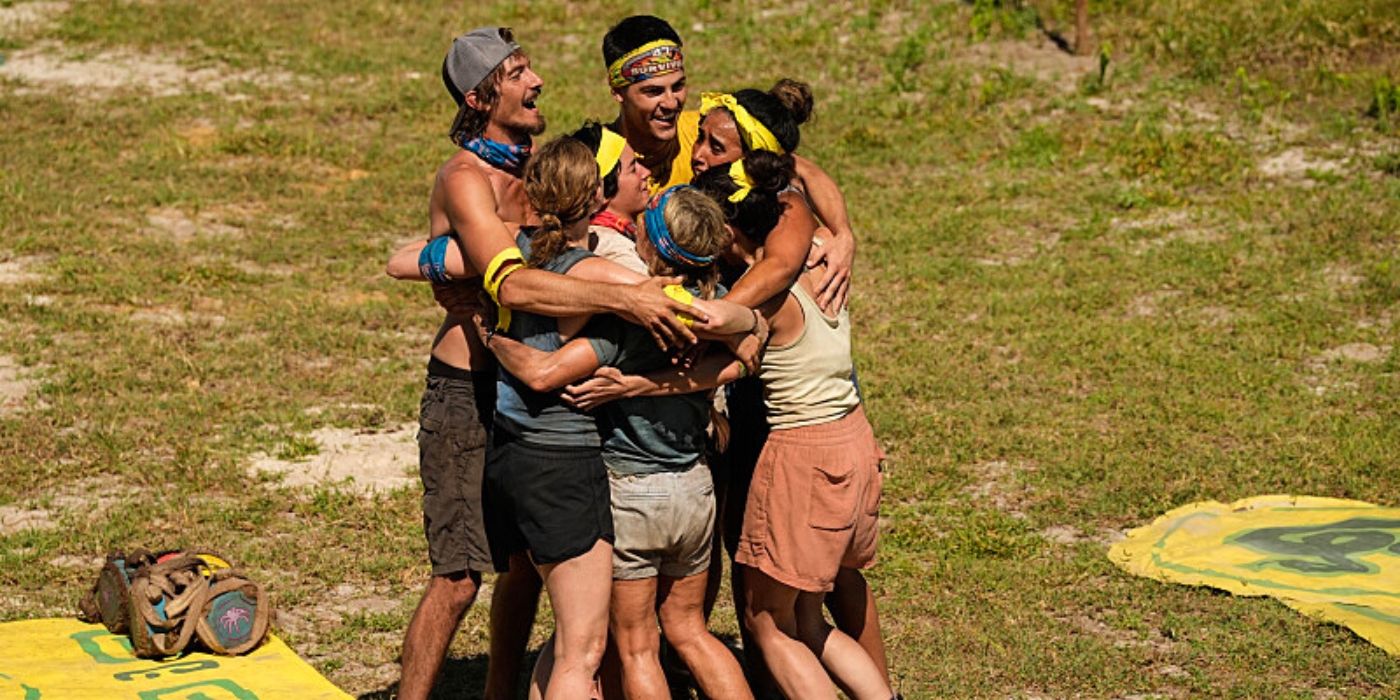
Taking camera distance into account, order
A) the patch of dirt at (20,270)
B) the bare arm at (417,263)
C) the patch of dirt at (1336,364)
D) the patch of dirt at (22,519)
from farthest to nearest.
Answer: the patch of dirt at (20,270) → the patch of dirt at (1336,364) → the patch of dirt at (22,519) → the bare arm at (417,263)

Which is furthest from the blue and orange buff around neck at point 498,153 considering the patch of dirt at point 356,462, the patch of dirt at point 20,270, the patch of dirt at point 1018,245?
the patch of dirt at point 1018,245

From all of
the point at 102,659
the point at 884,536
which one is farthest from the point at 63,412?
the point at 884,536

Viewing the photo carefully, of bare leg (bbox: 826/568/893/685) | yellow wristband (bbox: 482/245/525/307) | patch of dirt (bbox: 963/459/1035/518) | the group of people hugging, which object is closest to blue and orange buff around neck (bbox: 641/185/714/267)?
the group of people hugging

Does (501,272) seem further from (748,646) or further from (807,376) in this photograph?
(748,646)

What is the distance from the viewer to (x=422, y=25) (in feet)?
55.3

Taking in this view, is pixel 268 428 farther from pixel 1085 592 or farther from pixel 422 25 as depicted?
pixel 422 25

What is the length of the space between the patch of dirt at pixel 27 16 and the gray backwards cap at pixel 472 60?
40.7ft

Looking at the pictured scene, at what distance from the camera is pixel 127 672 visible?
241 inches

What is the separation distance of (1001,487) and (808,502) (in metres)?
3.19

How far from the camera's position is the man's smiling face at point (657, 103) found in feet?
19.1

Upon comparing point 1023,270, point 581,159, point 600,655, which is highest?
point 581,159

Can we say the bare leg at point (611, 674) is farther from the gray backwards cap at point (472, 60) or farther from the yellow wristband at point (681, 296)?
the gray backwards cap at point (472, 60)

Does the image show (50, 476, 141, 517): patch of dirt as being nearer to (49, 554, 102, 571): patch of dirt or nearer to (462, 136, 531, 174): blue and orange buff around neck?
(49, 554, 102, 571): patch of dirt

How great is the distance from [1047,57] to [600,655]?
1111 cm
